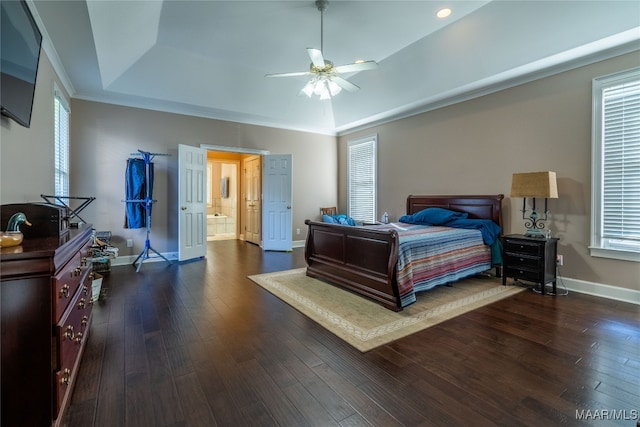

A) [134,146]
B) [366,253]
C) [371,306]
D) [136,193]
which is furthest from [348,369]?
[134,146]

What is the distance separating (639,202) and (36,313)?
511cm

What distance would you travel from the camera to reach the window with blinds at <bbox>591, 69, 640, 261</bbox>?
3.24 meters

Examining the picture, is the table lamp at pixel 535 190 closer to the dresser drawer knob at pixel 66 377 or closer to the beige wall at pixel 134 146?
the dresser drawer knob at pixel 66 377

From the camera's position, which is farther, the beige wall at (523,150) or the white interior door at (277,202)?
the white interior door at (277,202)

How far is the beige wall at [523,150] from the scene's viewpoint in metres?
3.56

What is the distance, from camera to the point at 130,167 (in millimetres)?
4898

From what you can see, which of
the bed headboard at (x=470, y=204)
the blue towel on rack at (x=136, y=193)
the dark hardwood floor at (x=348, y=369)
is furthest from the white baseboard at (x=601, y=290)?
the blue towel on rack at (x=136, y=193)

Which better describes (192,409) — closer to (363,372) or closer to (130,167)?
(363,372)

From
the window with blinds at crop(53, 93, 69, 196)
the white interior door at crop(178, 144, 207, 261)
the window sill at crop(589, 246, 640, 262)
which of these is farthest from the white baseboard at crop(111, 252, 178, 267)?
the window sill at crop(589, 246, 640, 262)

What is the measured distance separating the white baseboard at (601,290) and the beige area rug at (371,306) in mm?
580

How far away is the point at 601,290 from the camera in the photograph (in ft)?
11.4

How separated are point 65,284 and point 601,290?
503 cm

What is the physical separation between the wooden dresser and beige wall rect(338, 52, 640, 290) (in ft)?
16.2

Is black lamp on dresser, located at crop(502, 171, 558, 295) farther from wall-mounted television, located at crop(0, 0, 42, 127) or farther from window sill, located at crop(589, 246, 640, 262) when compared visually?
wall-mounted television, located at crop(0, 0, 42, 127)
